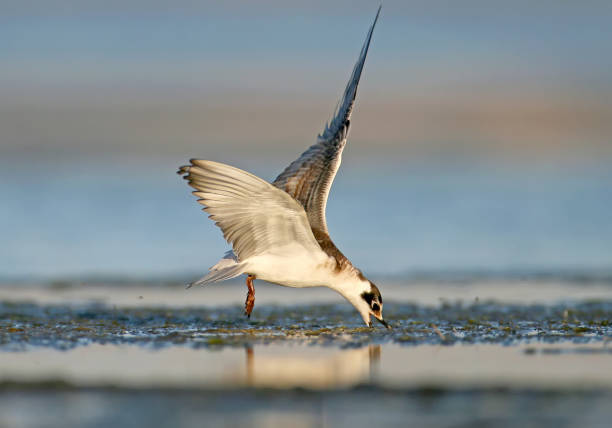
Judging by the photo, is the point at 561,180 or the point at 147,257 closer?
the point at 147,257

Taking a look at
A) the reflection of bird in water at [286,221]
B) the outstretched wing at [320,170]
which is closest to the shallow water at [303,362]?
the reflection of bird in water at [286,221]

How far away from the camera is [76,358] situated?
25.6 ft

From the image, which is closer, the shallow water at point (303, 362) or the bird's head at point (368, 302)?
the shallow water at point (303, 362)

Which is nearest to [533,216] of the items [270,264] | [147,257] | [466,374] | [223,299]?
[147,257]

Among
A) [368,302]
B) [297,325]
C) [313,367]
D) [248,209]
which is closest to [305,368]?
[313,367]

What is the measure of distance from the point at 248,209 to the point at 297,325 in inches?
61.2

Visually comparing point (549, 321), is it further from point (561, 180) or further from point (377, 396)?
point (561, 180)

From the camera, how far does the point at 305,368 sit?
7.47 m

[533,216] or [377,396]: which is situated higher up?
[533,216]

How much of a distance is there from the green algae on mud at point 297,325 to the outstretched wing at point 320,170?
117 cm

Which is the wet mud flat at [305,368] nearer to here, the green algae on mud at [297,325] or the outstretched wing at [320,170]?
the green algae on mud at [297,325]

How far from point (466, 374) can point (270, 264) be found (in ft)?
10.0

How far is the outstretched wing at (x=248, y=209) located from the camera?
8781 mm

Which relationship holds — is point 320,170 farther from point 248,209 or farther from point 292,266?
point 248,209
